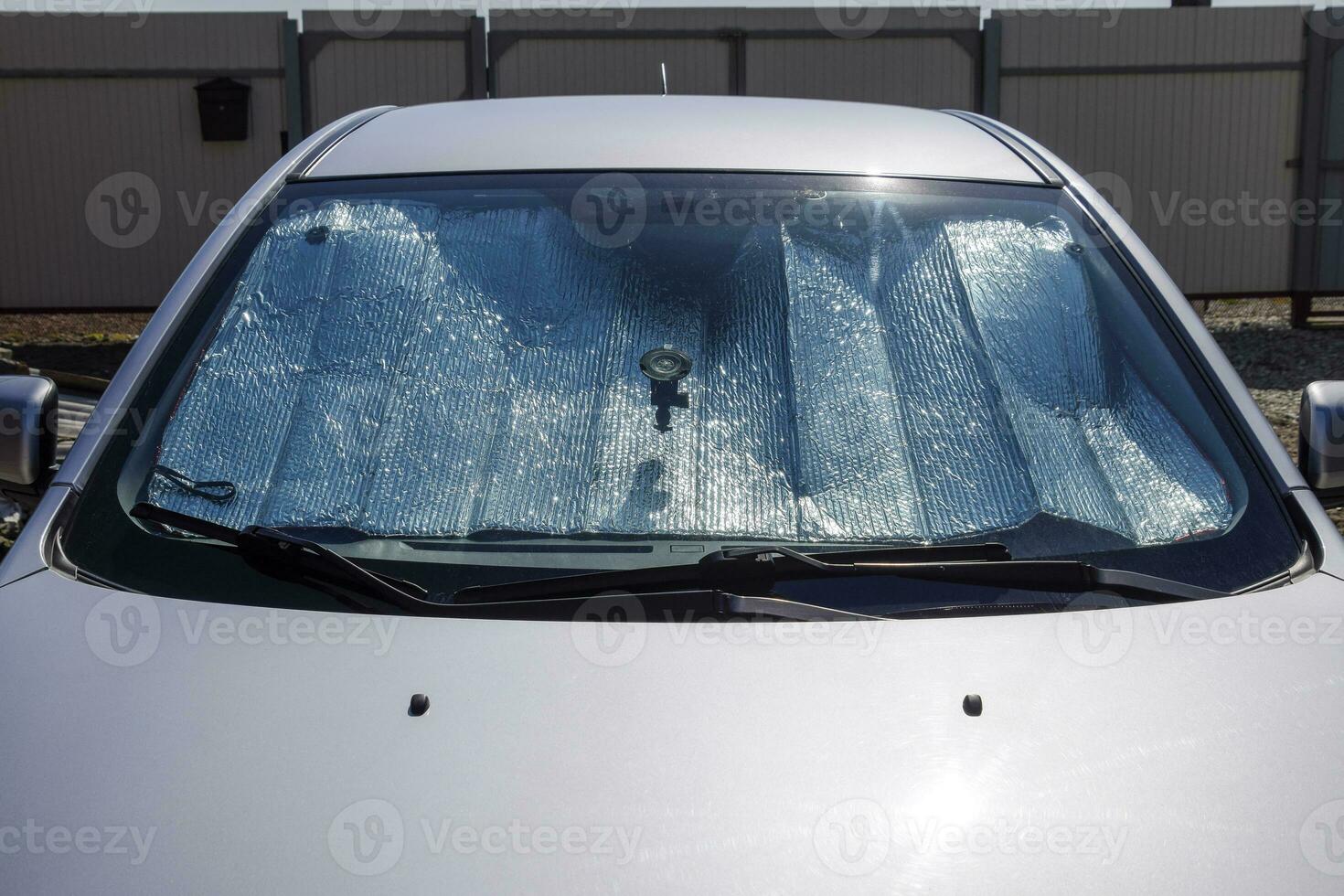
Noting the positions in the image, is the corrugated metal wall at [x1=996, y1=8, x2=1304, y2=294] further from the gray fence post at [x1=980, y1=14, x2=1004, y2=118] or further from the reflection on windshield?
the reflection on windshield

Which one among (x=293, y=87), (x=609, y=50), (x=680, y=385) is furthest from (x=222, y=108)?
(x=680, y=385)

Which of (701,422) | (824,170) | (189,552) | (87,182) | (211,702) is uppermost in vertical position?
(87,182)

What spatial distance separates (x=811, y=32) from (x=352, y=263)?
10854mm

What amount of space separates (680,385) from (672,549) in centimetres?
30

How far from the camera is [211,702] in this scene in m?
1.34

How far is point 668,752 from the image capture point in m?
1.24

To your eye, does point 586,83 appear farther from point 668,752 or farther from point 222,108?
point 668,752

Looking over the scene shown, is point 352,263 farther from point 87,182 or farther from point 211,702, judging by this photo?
point 87,182

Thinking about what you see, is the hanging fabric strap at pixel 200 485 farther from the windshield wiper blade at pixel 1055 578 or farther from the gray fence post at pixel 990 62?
the gray fence post at pixel 990 62

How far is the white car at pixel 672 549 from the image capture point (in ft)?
3.89

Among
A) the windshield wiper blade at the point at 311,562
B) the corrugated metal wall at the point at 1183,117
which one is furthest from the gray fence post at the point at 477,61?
the windshield wiper blade at the point at 311,562

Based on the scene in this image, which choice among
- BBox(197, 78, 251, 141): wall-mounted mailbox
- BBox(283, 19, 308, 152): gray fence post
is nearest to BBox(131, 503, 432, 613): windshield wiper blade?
BBox(283, 19, 308, 152): gray fence post

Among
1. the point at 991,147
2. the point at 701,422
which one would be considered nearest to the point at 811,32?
the point at 991,147

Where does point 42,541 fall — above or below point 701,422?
below
